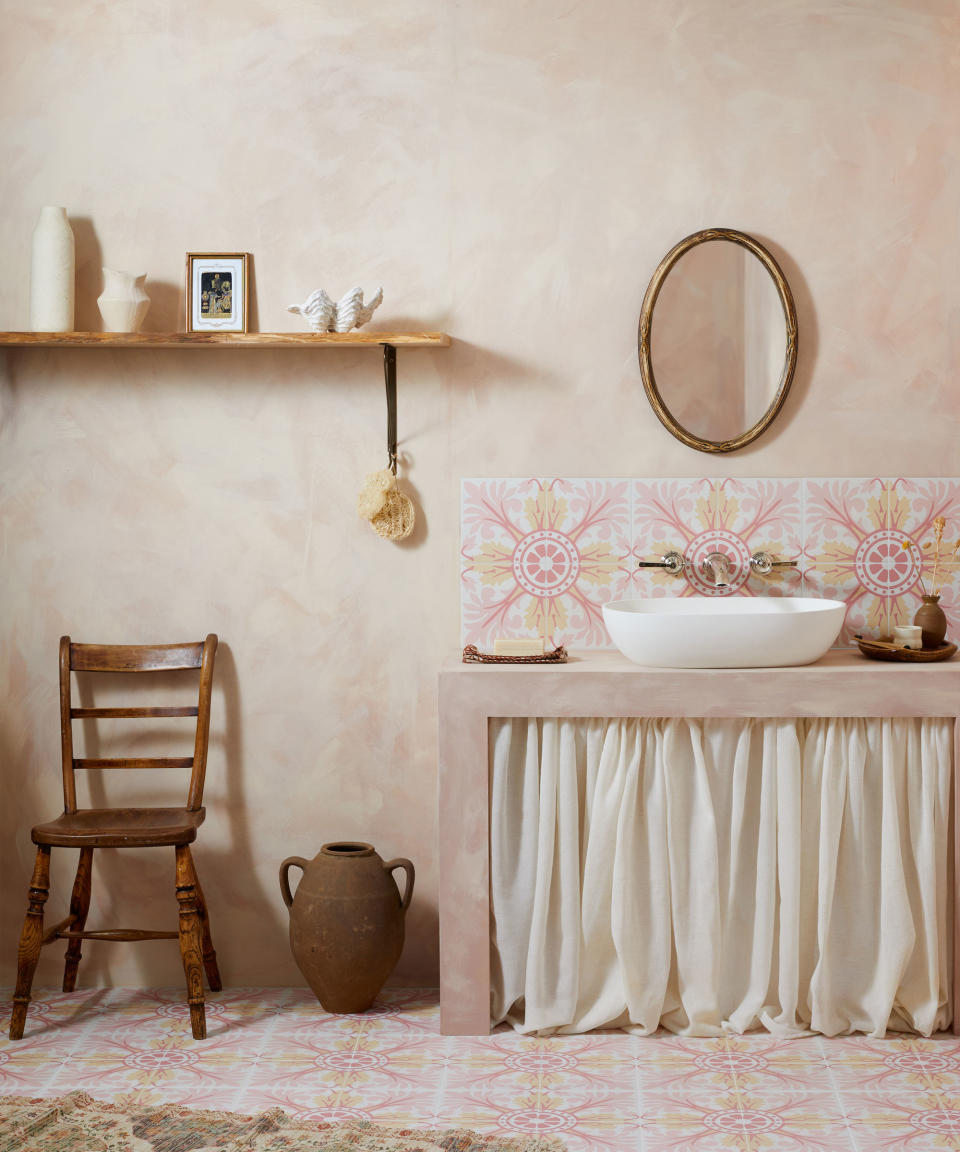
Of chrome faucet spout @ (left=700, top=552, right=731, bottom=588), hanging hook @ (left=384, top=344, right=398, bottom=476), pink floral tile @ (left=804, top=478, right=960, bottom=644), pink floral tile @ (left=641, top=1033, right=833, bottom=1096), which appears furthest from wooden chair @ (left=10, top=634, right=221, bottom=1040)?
pink floral tile @ (left=804, top=478, right=960, bottom=644)

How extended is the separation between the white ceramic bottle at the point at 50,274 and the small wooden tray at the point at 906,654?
216cm

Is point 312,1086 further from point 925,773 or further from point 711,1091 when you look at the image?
point 925,773

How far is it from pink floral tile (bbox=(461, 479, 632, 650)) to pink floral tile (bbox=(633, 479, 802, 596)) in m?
0.06

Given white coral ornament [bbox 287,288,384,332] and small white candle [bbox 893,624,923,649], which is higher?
white coral ornament [bbox 287,288,384,332]

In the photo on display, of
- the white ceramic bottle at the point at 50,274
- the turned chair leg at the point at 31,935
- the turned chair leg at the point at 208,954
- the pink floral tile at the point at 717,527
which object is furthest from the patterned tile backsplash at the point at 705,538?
the turned chair leg at the point at 31,935

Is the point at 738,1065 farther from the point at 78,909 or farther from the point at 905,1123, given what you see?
the point at 78,909

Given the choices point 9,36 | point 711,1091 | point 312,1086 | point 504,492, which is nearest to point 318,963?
point 312,1086

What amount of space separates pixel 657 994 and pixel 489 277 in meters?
1.82

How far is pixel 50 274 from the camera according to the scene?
2.91 m

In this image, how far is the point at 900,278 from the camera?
2.97 metres

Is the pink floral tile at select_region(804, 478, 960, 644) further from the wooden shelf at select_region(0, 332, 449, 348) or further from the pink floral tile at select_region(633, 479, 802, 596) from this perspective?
the wooden shelf at select_region(0, 332, 449, 348)

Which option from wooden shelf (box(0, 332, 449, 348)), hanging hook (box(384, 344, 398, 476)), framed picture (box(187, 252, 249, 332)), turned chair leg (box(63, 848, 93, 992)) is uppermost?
framed picture (box(187, 252, 249, 332))

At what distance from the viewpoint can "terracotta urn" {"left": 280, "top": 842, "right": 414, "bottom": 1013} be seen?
8.98 feet

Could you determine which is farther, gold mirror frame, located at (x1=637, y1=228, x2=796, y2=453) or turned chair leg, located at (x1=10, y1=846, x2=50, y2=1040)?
gold mirror frame, located at (x1=637, y1=228, x2=796, y2=453)
